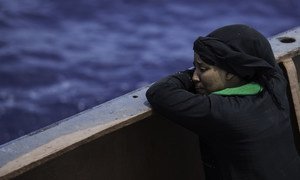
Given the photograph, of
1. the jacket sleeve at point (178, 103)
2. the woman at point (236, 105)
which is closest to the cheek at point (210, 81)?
the woman at point (236, 105)

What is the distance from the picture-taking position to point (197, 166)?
308 cm

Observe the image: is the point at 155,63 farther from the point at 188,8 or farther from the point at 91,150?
the point at 91,150

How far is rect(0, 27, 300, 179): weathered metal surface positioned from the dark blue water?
7.82ft

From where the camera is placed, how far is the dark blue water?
18.0ft

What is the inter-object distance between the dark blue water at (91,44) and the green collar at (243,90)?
2999mm

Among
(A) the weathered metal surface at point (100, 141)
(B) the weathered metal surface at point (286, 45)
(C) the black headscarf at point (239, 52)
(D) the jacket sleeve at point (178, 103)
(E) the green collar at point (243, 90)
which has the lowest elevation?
(A) the weathered metal surface at point (100, 141)

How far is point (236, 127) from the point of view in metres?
2.28

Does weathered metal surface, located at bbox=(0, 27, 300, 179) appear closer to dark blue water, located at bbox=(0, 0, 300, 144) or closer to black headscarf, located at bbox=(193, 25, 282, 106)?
black headscarf, located at bbox=(193, 25, 282, 106)

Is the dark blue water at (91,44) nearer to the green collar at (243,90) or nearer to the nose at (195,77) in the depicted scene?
the nose at (195,77)

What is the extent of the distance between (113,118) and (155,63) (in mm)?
3938

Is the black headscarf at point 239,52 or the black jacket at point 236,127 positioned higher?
the black headscarf at point 239,52

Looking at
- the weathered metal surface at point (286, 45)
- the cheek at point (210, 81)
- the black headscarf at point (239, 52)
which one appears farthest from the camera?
the weathered metal surface at point (286, 45)

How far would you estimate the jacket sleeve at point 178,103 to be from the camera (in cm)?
226

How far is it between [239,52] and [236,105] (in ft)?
0.71
